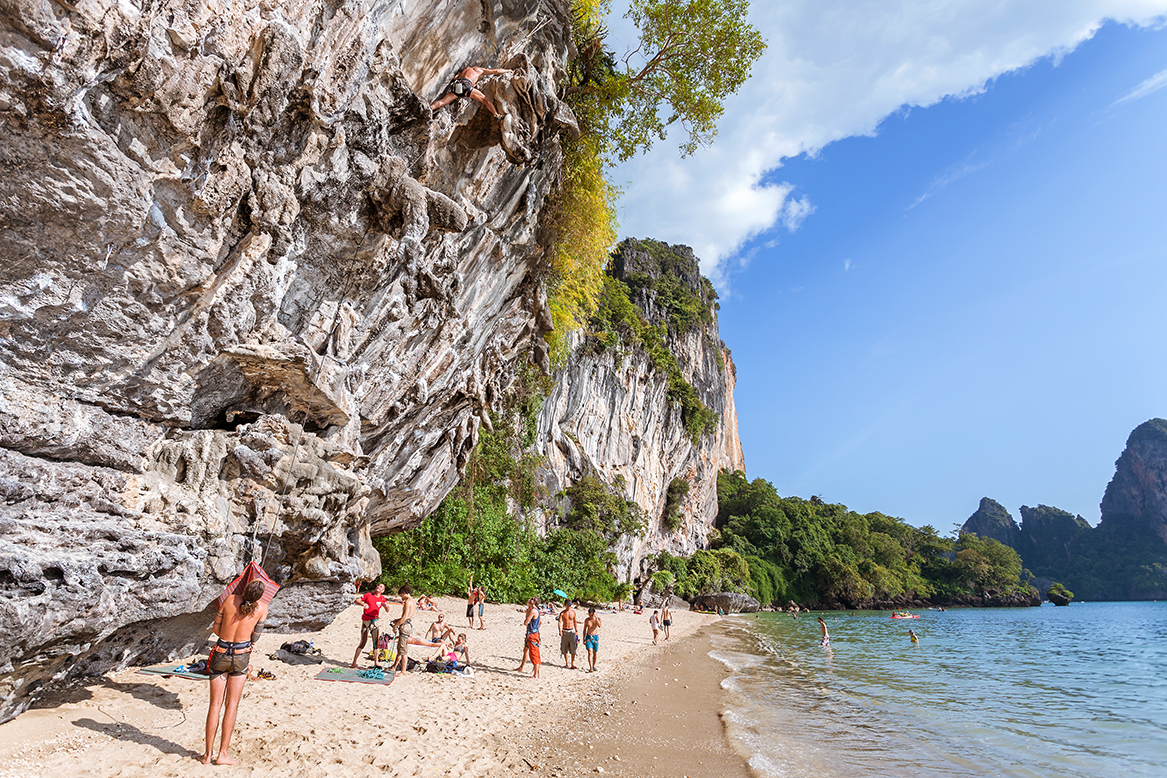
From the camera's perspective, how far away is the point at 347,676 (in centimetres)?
765

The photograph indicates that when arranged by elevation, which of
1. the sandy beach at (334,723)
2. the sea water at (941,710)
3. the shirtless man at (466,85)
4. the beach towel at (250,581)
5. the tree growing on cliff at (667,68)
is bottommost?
the sea water at (941,710)

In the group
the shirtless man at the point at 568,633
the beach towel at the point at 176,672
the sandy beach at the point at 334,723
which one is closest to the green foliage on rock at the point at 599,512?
the shirtless man at the point at 568,633

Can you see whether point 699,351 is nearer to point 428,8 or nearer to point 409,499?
point 409,499

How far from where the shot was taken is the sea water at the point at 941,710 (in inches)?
287

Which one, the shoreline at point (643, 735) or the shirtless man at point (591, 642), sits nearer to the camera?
the shoreline at point (643, 735)

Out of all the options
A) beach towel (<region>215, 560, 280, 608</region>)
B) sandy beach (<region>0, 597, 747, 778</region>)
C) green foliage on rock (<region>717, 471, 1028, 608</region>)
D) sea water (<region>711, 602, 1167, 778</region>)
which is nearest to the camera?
sandy beach (<region>0, 597, 747, 778</region>)

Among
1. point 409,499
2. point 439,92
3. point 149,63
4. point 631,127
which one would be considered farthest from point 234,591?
point 631,127

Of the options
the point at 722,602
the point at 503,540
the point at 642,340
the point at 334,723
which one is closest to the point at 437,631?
the point at 334,723

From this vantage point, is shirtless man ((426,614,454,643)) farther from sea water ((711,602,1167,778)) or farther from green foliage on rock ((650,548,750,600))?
green foliage on rock ((650,548,750,600))

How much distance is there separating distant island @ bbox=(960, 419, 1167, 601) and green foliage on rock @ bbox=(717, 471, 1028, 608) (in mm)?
47285

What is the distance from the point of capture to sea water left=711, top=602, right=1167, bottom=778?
23.9 ft

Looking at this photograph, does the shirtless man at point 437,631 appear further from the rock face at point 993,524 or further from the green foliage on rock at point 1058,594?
the rock face at point 993,524

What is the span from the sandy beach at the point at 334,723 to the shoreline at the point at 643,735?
4 centimetres

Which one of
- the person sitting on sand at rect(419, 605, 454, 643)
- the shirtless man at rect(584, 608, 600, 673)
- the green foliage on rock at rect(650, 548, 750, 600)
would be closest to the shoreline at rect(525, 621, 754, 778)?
the shirtless man at rect(584, 608, 600, 673)
